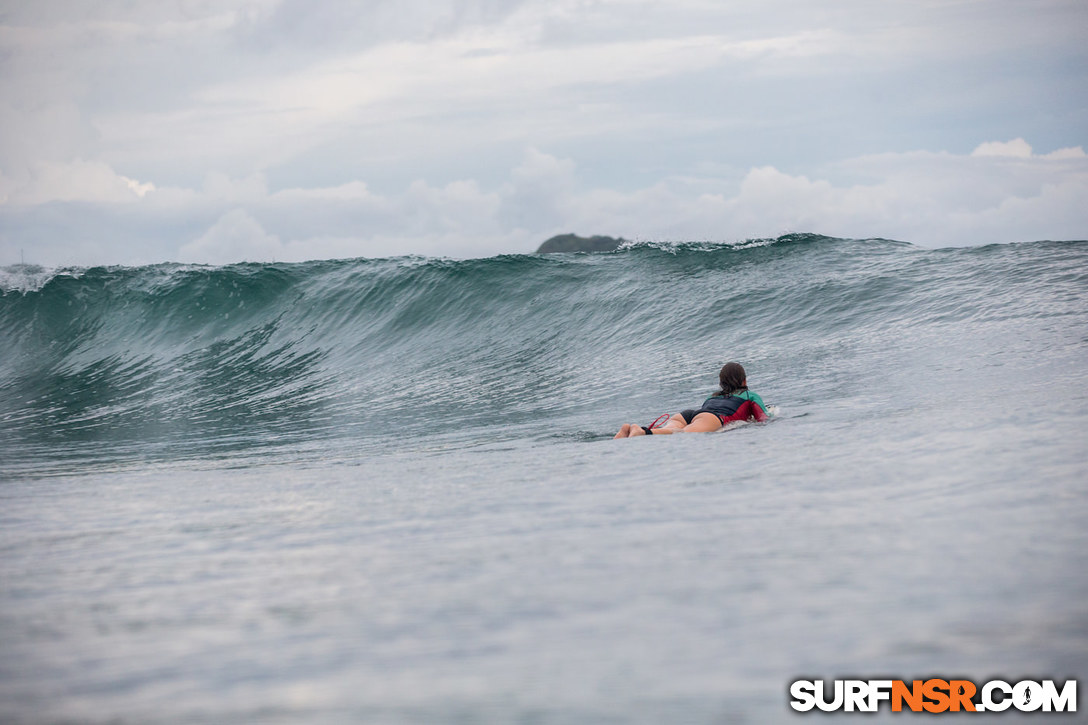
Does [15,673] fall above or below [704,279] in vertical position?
below

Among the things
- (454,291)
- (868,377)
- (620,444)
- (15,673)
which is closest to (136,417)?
(454,291)

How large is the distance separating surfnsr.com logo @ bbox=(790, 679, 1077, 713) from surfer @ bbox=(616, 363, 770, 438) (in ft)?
18.5

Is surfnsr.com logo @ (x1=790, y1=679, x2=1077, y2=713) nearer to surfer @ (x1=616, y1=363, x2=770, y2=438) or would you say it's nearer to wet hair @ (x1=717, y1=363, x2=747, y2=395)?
surfer @ (x1=616, y1=363, x2=770, y2=438)

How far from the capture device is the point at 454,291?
66.0 ft

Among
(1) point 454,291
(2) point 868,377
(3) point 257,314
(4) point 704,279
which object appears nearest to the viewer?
(2) point 868,377

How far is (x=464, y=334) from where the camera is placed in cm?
1791

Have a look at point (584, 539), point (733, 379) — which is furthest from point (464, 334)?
point (584, 539)

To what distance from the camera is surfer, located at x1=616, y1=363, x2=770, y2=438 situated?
807cm

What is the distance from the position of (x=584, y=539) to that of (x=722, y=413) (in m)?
4.93

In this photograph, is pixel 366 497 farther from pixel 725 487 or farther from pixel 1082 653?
pixel 1082 653

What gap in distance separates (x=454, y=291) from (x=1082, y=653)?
18.3m

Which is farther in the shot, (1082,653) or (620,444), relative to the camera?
(620,444)

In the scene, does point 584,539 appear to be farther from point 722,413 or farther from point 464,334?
point 464,334

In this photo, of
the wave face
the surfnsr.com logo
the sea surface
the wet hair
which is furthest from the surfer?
the surfnsr.com logo
